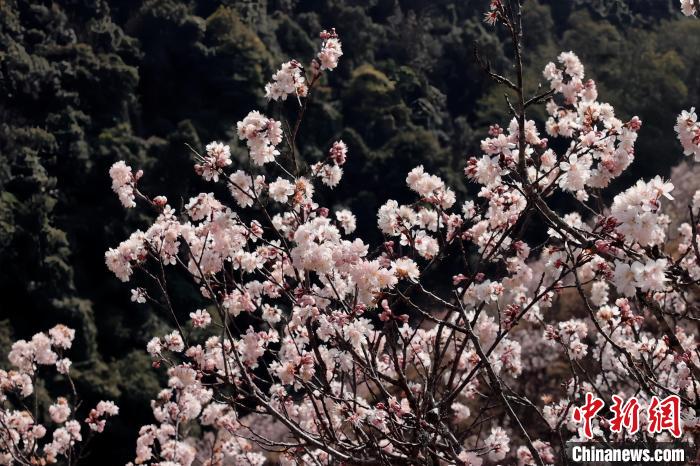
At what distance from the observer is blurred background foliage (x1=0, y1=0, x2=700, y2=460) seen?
610 inches

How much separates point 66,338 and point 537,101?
4595 millimetres

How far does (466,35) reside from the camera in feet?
92.3

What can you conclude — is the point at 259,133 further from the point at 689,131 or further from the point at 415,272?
the point at 689,131

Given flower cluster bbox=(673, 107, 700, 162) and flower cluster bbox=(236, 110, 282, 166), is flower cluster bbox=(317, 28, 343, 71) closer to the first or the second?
flower cluster bbox=(236, 110, 282, 166)

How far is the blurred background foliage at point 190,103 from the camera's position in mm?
15500

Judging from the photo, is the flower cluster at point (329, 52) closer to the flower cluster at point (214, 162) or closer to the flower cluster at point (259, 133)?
the flower cluster at point (259, 133)

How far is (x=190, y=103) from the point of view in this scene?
21969 millimetres

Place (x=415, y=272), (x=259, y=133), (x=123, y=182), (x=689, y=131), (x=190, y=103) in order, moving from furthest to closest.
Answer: (x=190, y=103), (x=123, y=182), (x=259, y=133), (x=689, y=131), (x=415, y=272)

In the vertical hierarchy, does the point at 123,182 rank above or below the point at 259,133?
below

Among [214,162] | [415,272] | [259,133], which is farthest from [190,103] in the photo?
[415,272]

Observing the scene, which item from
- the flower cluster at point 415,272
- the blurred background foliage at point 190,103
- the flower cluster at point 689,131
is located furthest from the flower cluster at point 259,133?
the blurred background foliage at point 190,103

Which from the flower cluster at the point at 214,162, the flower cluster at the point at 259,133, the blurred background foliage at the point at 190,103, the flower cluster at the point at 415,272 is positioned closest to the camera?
the flower cluster at the point at 415,272

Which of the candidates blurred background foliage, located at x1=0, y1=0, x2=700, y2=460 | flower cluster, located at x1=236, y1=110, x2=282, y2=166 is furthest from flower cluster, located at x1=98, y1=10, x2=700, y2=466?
blurred background foliage, located at x1=0, y1=0, x2=700, y2=460

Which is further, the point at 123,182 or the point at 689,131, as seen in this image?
the point at 123,182
